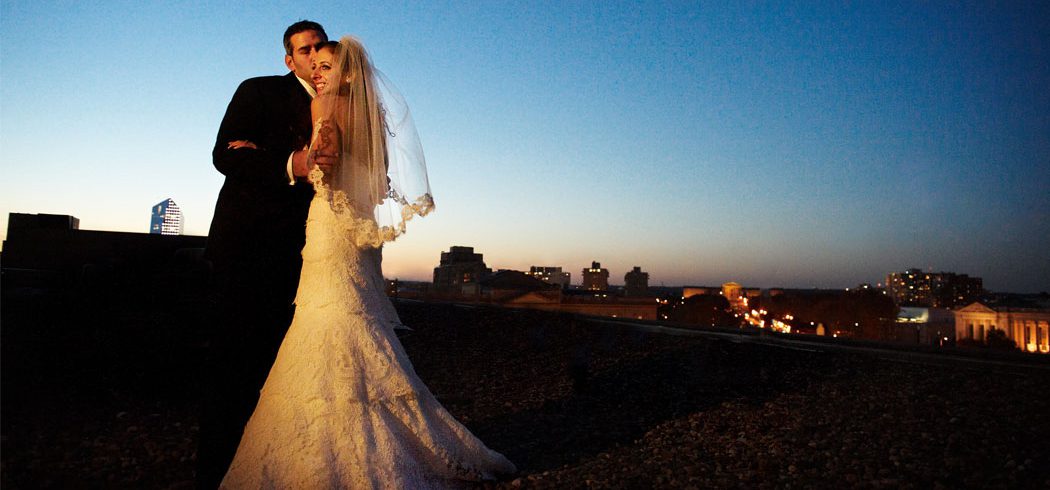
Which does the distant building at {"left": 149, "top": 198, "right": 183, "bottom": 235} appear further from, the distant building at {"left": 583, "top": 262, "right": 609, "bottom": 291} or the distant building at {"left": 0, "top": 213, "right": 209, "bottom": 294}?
the distant building at {"left": 583, "top": 262, "right": 609, "bottom": 291}

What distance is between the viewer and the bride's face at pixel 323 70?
9.36ft

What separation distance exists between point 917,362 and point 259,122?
686 cm

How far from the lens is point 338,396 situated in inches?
110

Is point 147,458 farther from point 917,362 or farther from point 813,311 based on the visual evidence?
point 813,311

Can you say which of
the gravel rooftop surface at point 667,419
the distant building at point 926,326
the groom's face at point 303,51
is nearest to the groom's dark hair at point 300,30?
the groom's face at point 303,51

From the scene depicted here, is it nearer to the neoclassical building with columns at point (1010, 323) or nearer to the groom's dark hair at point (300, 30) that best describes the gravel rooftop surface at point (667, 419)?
the groom's dark hair at point (300, 30)

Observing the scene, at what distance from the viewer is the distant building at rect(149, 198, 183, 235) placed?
28.0 feet

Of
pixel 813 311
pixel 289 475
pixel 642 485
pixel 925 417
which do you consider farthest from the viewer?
pixel 813 311

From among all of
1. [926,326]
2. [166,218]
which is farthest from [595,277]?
[166,218]

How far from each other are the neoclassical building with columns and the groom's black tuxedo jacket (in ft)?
291

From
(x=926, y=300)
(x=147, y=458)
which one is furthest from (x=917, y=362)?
(x=926, y=300)

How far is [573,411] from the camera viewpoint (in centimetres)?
542

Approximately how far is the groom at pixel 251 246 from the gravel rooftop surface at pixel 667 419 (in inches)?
43.7

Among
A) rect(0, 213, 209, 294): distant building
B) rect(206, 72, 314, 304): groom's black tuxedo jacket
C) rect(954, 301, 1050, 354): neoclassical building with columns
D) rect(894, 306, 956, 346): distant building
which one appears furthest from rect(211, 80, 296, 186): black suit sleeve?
rect(894, 306, 956, 346): distant building
